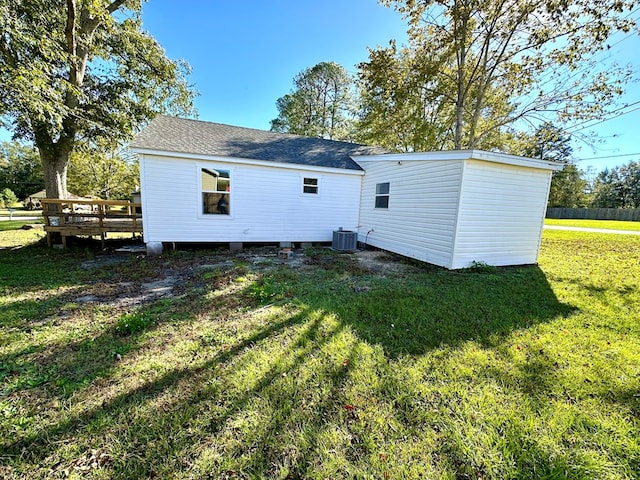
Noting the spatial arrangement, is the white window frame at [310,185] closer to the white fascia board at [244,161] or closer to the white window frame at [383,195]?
the white fascia board at [244,161]

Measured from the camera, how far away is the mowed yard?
169 centimetres

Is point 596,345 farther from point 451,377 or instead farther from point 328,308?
point 328,308

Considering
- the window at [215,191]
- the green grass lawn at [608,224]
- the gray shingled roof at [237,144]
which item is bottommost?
the green grass lawn at [608,224]

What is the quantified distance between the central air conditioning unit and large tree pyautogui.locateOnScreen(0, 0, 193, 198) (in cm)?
773

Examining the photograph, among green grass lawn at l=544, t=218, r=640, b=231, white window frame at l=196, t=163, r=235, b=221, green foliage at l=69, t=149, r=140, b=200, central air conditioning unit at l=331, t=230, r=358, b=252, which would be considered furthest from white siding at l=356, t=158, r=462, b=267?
green foliage at l=69, t=149, r=140, b=200

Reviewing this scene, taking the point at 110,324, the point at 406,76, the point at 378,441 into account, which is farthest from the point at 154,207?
the point at 406,76

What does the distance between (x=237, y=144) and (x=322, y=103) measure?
15.6 metres

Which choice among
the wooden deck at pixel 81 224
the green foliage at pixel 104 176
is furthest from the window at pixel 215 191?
the green foliage at pixel 104 176

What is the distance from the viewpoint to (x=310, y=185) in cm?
883

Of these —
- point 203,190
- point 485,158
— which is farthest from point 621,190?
point 203,190

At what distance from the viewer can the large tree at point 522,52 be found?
938cm

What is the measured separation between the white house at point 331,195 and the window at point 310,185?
1.3 inches

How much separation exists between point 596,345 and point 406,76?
12.6m

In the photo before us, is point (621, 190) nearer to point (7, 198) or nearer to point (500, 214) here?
point (500, 214)
